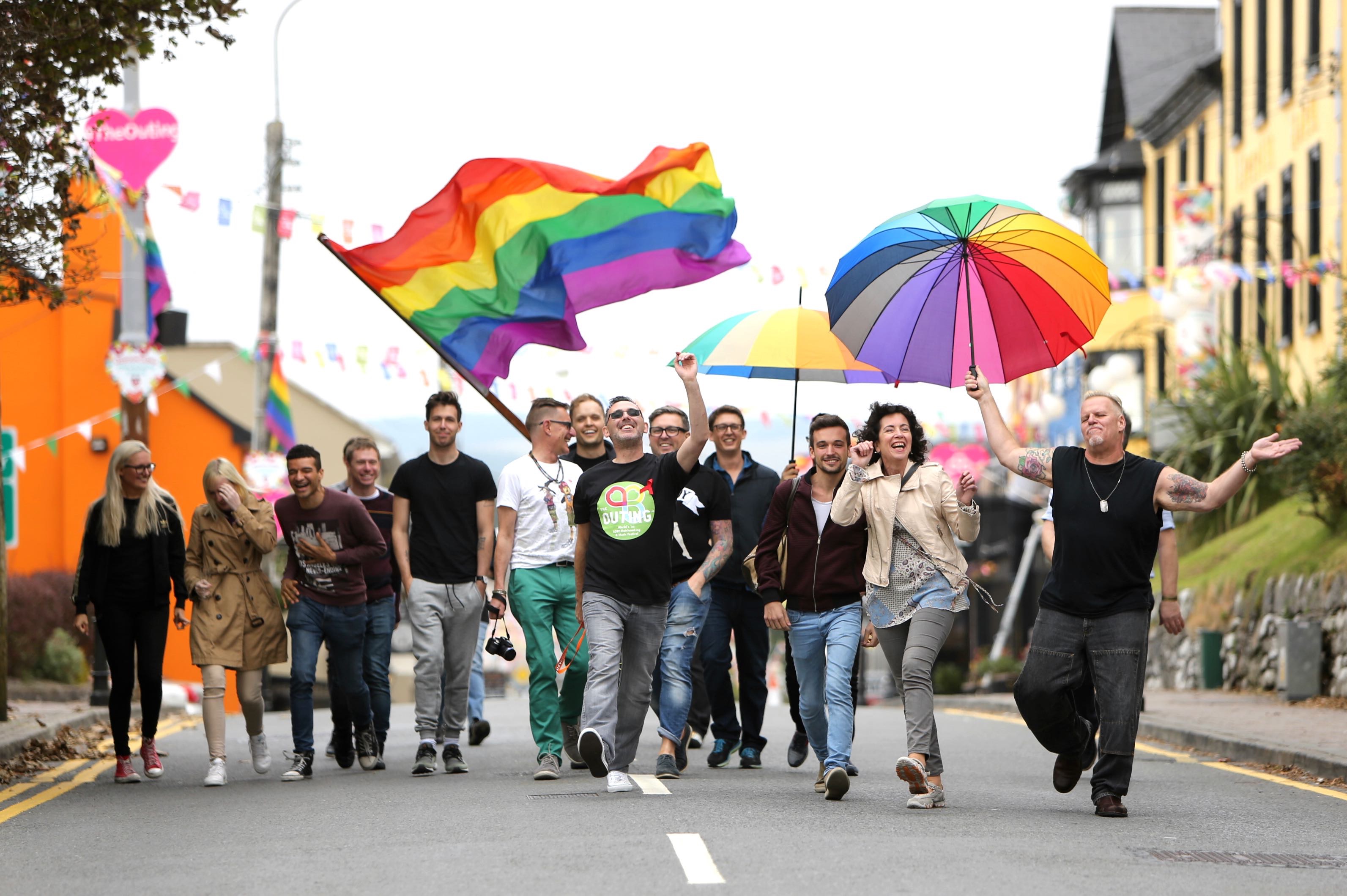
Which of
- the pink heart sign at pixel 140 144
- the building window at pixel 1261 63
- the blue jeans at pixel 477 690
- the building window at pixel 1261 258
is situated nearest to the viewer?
the blue jeans at pixel 477 690

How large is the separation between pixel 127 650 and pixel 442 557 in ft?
6.42

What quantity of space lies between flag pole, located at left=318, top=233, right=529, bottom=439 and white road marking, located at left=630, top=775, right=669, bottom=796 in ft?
7.00

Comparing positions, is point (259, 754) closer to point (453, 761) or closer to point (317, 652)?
point (317, 652)

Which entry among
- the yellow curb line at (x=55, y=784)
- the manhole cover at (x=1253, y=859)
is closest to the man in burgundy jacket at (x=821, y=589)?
the manhole cover at (x=1253, y=859)

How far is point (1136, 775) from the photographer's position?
37.8ft

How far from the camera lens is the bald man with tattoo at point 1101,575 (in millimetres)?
8703

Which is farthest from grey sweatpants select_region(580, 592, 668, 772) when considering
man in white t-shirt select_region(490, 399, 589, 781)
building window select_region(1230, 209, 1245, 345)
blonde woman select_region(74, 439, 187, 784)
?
building window select_region(1230, 209, 1245, 345)

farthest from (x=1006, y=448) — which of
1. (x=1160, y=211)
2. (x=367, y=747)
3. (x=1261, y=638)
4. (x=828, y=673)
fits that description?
(x=1160, y=211)

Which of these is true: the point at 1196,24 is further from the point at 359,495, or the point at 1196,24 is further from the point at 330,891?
the point at 330,891

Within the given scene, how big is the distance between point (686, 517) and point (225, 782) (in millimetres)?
3121

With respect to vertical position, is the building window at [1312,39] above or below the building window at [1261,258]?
above

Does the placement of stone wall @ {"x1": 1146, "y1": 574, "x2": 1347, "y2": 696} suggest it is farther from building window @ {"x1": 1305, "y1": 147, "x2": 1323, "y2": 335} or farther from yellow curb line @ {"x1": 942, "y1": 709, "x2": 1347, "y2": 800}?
building window @ {"x1": 1305, "y1": 147, "x2": 1323, "y2": 335}

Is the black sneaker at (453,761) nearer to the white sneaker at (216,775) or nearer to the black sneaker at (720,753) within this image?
the white sneaker at (216,775)

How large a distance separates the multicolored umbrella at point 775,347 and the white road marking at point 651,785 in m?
2.17
